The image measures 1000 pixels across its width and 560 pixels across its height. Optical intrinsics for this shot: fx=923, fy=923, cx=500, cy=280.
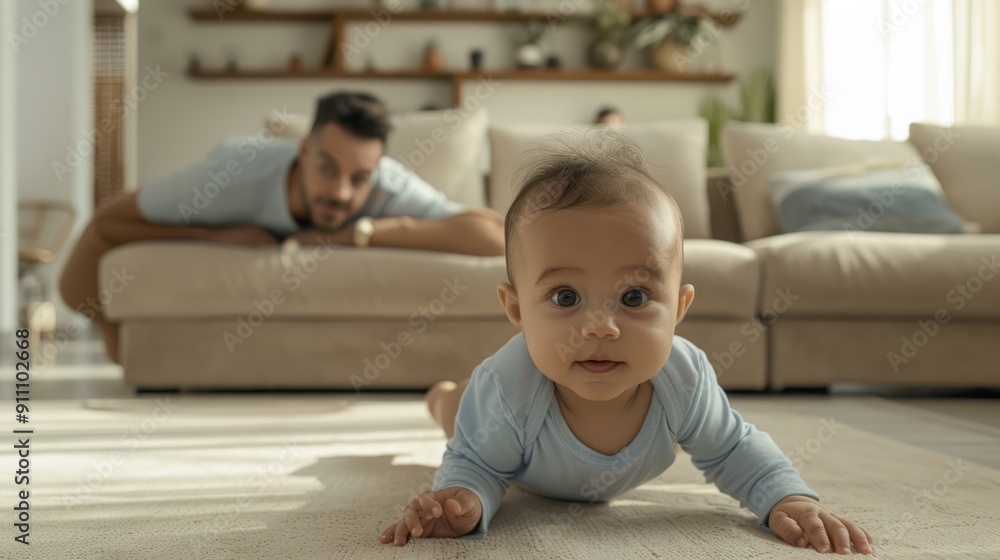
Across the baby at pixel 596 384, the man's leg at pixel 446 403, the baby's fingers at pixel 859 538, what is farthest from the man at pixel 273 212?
the baby's fingers at pixel 859 538

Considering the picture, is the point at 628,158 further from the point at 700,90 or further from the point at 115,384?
the point at 700,90

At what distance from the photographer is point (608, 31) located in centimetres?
568

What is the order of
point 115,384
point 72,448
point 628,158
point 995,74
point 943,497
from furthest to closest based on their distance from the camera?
1. point 995,74
2. point 115,384
3. point 72,448
4. point 943,497
5. point 628,158

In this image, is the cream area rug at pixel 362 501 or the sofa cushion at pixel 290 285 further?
the sofa cushion at pixel 290 285

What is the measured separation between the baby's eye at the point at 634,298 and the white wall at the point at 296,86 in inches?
196

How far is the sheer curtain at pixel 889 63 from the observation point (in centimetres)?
418

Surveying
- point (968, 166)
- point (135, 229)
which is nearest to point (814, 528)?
point (135, 229)

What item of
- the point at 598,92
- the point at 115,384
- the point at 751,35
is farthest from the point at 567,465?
the point at 751,35

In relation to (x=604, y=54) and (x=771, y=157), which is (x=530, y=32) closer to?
(x=604, y=54)

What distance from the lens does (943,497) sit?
1.18 meters

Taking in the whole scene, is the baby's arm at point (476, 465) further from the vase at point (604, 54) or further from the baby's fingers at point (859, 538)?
the vase at point (604, 54)

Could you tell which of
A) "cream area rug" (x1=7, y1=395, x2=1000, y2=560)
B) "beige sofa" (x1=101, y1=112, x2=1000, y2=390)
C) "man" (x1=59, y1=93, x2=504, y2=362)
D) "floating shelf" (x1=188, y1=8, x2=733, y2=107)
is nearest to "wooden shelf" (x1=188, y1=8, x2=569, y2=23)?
"floating shelf" (x1=188, y1=8, x2=733, y2=107)

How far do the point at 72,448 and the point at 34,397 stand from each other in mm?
999

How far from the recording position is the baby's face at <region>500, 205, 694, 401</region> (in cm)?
94
